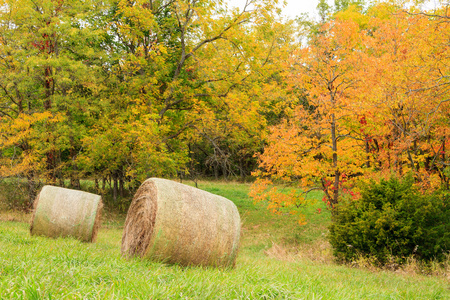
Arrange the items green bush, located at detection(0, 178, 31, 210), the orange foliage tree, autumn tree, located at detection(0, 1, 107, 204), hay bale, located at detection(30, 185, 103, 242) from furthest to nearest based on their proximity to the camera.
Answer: green bush, located at detection(0, 178, 31, 210) → autumn tree, located at detection(0, 1, 107, 204) → the orange foliage tree → hay bale, located at detection(30, 185, 103, 242)

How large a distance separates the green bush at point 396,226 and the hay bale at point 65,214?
707 cm

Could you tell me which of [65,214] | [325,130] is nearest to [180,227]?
[65,214]

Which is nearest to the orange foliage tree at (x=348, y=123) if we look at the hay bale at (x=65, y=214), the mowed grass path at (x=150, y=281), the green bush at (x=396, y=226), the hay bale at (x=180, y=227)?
the green bush at (x=396, y=226)

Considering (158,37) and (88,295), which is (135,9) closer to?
(158,37)

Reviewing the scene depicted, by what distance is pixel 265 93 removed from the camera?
797 inches

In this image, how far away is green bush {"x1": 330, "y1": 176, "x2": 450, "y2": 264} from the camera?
31.1ft

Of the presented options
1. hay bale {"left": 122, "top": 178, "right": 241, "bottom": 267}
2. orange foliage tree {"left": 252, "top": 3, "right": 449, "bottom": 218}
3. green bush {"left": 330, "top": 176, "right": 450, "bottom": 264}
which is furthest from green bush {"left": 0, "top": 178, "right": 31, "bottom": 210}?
green bush {"left": 330, "top": 176, "right": 450, "bottom": 264}

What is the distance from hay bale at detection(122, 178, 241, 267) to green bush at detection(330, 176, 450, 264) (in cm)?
531

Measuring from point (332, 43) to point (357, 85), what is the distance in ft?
6.77

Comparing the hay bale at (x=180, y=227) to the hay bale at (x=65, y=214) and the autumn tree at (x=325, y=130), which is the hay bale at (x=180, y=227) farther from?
the autumn tree at (x=325, y=130)

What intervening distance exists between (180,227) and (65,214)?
4.66m

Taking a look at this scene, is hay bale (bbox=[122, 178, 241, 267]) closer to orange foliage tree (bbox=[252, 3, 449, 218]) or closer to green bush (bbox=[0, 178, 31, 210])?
orange foliage tree (bbox=[252, 3, 449, 218])

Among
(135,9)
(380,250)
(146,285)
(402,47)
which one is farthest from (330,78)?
(146,285)

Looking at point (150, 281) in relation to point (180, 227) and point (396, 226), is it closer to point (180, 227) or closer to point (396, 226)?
point (180, 227)
